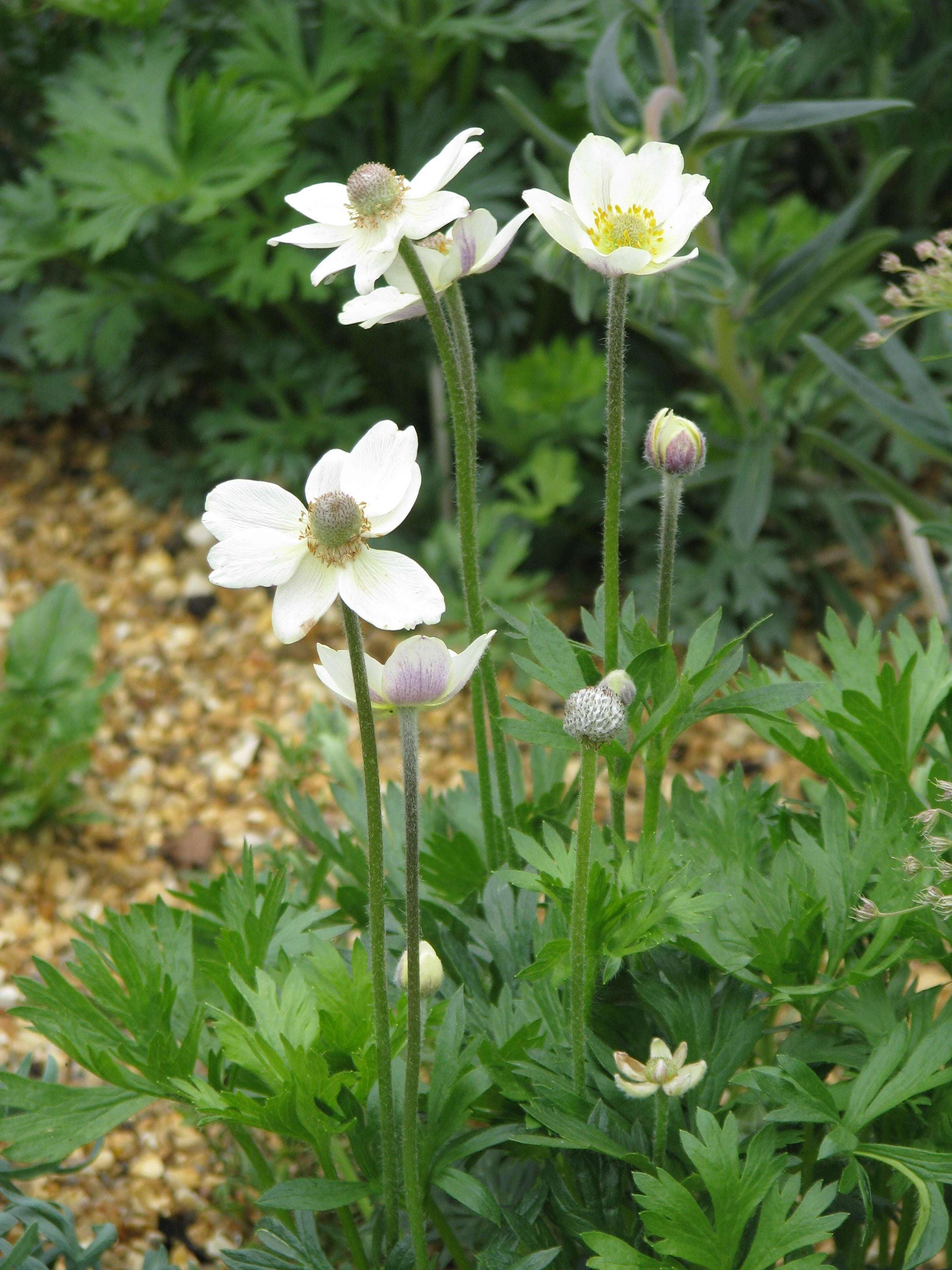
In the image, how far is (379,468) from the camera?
1.11 meters

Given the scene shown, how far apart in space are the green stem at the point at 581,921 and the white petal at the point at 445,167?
0.54 meters

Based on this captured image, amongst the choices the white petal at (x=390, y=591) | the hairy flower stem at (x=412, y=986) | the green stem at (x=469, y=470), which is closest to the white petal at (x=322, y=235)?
the green stem at (x=469, y=470)

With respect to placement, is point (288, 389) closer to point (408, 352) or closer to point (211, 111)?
point (408, 352)

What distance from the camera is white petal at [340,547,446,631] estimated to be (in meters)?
1.03

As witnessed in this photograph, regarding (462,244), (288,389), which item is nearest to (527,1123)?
(462,244)

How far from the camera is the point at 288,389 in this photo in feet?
9.80

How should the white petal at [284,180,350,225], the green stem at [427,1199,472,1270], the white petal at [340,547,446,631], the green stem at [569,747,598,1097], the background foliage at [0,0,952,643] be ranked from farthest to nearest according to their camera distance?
the background foliage at [0,0,952,643] < the green stem at [427,1199,472,1270] < the white petal at [284,180,350,225] < the green stem at [569,747,598,1097] < the white petal at [340,547,446,631]

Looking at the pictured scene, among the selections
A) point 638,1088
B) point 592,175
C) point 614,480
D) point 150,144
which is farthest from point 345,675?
point 150,144

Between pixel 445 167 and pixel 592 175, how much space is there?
18cm

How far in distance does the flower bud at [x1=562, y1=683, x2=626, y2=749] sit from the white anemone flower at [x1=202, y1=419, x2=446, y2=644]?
0.15 m

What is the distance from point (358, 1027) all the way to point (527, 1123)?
21cm

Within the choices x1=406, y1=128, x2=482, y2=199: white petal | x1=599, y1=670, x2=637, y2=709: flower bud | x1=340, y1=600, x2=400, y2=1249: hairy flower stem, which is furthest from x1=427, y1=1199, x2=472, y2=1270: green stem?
x1=406, y1=128, x2=482, y2=199: white petal

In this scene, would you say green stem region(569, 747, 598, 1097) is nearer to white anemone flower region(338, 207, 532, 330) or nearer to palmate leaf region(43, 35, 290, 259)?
white anemone flower region(338, 207, 532, 330)

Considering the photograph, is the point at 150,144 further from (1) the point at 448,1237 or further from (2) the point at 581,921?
(1) the point at 448,1237
